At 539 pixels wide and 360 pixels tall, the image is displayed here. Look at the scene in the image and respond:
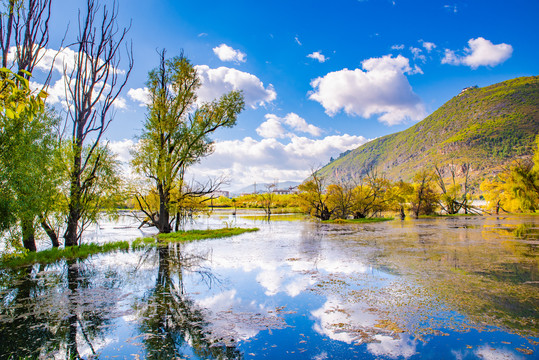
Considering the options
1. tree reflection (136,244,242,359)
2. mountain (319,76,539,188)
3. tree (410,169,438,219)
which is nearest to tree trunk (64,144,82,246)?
tree reflection (136,244,242,359)

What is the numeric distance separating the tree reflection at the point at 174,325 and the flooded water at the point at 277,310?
1.1 inches

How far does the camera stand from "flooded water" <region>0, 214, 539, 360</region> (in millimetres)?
4359

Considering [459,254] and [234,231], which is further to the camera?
[234,231]

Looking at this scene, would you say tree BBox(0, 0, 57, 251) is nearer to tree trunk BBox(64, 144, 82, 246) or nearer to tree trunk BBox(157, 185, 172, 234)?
tree trunk BBox(64, 144, 82, 246)

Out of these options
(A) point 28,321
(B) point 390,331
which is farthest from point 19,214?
(B) point 390,331

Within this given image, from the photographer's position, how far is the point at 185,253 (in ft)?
44.7

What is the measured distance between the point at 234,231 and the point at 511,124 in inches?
Result: 6671

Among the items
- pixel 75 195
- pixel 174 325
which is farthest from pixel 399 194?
pixel 174 325

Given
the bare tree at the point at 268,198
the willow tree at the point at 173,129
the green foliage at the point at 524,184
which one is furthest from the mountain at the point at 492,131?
the willow tree at the point at 173,129

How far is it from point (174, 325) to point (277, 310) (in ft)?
6.75

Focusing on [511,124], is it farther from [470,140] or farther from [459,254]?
[459,254]

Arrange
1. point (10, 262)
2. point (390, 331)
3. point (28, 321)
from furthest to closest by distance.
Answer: point (10, 262) < point (28, 321) < point (390, 331)

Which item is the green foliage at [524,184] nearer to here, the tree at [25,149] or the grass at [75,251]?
the grass at [75,251]

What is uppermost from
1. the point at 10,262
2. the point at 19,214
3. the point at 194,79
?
the point at 194,79
